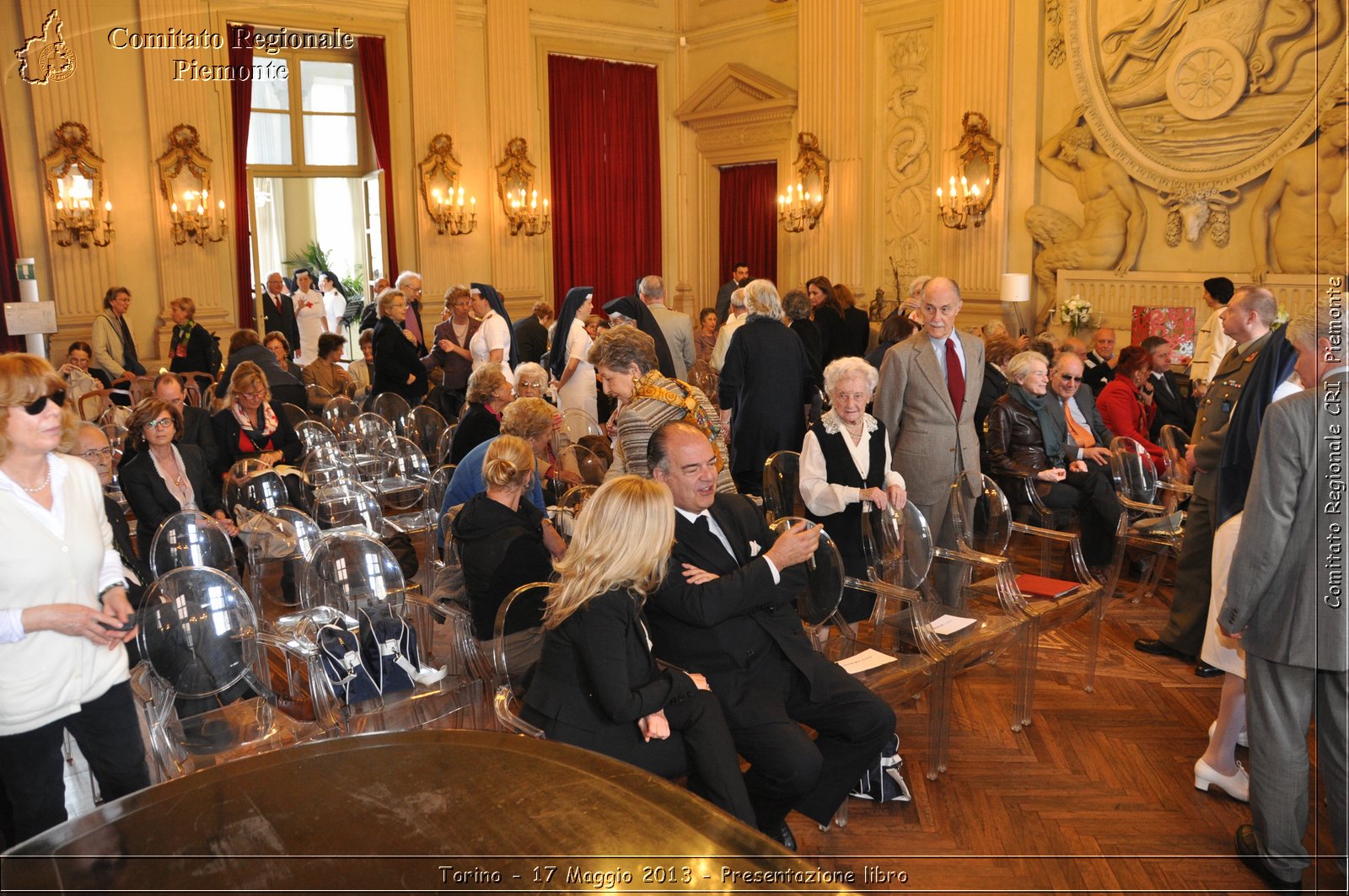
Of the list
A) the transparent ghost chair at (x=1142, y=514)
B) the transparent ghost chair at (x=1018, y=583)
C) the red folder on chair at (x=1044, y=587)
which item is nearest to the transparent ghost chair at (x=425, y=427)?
the transparent ghost chair at (x=1018, y=583)

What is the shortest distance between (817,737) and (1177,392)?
494 centimetres

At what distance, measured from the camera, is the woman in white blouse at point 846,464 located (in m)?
4.50

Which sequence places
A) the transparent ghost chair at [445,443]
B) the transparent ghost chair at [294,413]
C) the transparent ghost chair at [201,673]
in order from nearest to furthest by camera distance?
the transparent ghost chair at [201,673] → the transparent ghost chair at [445,443] → the transparent ghost chair at [294,413]

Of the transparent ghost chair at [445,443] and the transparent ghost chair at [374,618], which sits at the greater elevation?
the transparent ghost chair at [445,443]

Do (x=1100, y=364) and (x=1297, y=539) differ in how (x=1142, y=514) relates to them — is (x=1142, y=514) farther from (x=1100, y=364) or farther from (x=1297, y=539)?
(x=1297, y=539)

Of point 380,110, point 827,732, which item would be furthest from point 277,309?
point 827,732

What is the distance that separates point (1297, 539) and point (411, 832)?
2518 millimetres

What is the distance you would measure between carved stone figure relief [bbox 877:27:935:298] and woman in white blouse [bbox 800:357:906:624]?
817 cm

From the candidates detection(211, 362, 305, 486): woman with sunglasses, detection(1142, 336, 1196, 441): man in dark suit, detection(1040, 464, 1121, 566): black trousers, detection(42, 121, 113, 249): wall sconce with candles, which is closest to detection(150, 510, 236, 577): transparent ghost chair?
detection(211, 362, 305, 486): woman with sunglasses

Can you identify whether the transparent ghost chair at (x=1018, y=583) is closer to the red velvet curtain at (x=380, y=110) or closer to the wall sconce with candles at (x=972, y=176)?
the wall sconce with candles at (x=972, y=176)

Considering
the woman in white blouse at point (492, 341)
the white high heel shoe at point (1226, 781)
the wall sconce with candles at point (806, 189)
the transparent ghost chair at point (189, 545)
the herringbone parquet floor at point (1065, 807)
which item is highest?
the wall sconce with candles at point (806, 189)

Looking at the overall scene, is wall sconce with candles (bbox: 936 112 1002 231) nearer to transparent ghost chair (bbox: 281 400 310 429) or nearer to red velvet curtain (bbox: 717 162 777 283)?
red velvet curtain (bbox: 717 162 777 283)

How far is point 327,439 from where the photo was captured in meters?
6.57

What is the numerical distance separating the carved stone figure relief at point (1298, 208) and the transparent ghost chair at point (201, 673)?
872cm
